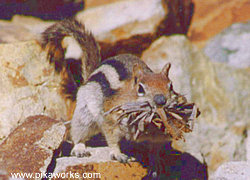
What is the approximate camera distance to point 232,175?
3549 mm

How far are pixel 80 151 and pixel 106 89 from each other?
0.81 metres

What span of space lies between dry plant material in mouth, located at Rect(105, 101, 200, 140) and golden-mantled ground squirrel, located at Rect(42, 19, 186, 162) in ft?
0.26

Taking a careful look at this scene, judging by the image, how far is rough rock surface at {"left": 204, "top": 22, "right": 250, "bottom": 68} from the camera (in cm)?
653

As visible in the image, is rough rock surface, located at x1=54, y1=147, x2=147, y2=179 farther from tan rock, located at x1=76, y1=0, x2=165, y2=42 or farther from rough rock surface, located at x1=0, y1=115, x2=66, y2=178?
tan rock, located at x1=76, y1=0, x2=165, y2=42

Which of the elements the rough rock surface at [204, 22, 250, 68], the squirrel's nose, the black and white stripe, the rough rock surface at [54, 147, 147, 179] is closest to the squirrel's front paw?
the rough rock surface at [54, 147, 147, 179]

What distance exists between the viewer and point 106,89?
13.4 ft

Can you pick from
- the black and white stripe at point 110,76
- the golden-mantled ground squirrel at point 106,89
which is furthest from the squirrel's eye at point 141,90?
the black and white stripe at point 110,76

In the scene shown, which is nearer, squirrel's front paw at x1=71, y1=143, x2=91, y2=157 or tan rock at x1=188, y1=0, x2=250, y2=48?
squirrel's front paw at x1=71, y1=143, x2=91, y2=157

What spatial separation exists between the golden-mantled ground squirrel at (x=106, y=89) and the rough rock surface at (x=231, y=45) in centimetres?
271

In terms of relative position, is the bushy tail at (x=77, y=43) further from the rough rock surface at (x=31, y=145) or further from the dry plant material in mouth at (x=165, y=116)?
the dry plant material in mouth at (x=165, y=116)

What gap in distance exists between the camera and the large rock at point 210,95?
198 inches

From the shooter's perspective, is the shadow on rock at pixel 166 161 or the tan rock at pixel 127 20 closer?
the shadow on rock at pixel 166 161

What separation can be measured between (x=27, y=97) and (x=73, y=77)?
1104mm

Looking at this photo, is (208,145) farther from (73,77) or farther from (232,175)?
(73,77)
